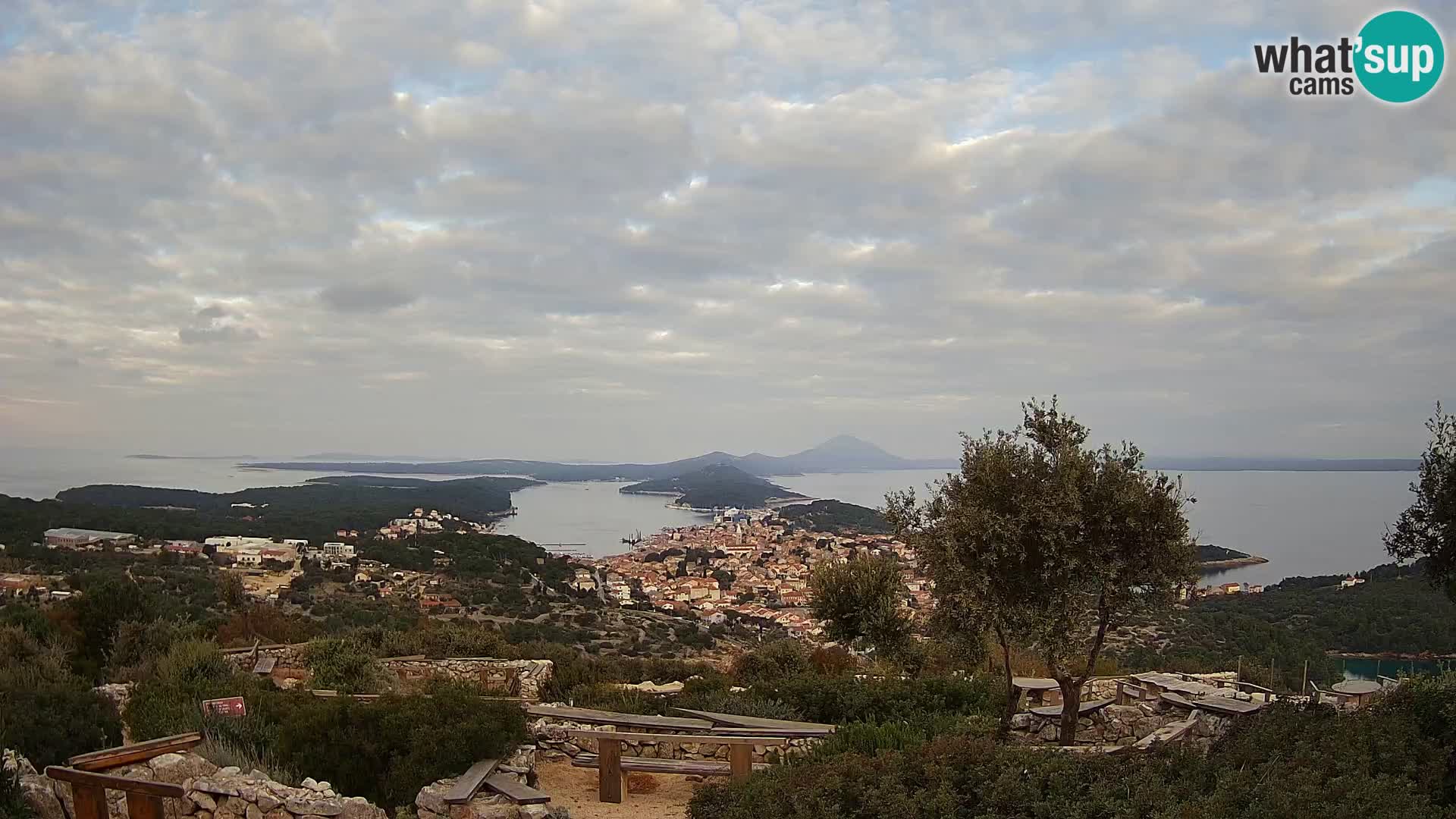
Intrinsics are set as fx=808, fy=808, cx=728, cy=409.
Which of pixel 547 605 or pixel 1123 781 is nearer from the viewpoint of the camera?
pixel 1123 781

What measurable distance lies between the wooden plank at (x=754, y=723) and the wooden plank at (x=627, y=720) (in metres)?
0.10

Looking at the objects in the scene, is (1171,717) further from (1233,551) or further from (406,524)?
(406,524)

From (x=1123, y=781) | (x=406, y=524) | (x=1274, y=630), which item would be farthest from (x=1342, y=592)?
(x=406, y=524)

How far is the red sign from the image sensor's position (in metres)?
7.04

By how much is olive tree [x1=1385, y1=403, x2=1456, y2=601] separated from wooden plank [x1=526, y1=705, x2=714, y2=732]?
6.08 m

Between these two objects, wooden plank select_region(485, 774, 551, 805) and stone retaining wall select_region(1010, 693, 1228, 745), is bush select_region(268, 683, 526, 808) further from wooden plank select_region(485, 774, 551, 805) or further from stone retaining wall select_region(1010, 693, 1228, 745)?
stone retaining wall select_region(1010, 693, 1228, 745)

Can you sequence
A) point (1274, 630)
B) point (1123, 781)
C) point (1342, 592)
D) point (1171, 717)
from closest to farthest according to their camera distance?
1. point (1123, 781)
2. point (1171, 717)
3. point (1274, 630)
4. point (1342, 592)

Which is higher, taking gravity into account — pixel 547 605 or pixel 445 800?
pixel 445 800

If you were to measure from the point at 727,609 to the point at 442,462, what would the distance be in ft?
506

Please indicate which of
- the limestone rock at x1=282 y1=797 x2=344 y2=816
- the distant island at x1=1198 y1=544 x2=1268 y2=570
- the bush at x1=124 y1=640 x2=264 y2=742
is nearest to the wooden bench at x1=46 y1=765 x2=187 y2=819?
the limestone rock at x1=282 y1=797 x2=344 y2=816

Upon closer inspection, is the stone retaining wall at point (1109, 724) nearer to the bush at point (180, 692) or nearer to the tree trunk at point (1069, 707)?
the tree trunk at point (1069, 707)

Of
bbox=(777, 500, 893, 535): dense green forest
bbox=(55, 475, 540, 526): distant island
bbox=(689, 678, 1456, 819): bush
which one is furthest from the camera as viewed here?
bbox=(777, 500, 893, 535): dense green forest

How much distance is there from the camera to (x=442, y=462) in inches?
6732

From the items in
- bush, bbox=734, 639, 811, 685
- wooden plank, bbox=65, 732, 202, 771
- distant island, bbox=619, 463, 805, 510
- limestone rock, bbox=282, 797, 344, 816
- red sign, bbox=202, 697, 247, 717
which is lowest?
distant island, bbox=619, 463, 805, 510
